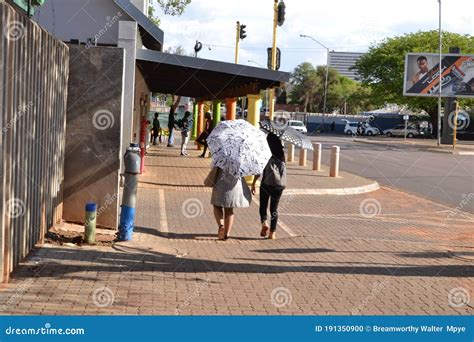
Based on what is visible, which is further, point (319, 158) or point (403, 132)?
point (403, 132)

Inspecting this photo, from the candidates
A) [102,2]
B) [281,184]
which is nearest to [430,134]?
[102,2]

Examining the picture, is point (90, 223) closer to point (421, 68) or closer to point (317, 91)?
point (421, 68)

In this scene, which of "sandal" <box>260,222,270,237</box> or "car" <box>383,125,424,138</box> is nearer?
"sandal" <box>260,222,270,237</box>

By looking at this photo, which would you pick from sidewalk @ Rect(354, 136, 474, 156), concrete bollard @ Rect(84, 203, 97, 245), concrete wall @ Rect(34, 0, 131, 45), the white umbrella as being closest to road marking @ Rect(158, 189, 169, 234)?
the white umbrella

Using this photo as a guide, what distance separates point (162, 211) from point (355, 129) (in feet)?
209

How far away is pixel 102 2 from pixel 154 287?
1448 cm

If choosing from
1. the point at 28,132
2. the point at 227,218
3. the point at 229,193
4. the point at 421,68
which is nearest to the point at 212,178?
the point at 229,193

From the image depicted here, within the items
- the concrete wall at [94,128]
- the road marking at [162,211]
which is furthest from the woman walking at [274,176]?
the concrete wall at [94,128]

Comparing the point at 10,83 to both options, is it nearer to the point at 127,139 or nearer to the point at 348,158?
the point at 127,139

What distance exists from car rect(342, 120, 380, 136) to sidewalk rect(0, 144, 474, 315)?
62.3 meters

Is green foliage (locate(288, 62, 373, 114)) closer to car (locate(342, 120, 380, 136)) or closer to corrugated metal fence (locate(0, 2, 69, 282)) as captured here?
car (locate(342, 120, 380, 136))

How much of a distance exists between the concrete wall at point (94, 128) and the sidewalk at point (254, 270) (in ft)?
3.12

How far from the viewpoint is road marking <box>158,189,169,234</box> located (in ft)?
36.7

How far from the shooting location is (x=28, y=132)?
7.36 meters
